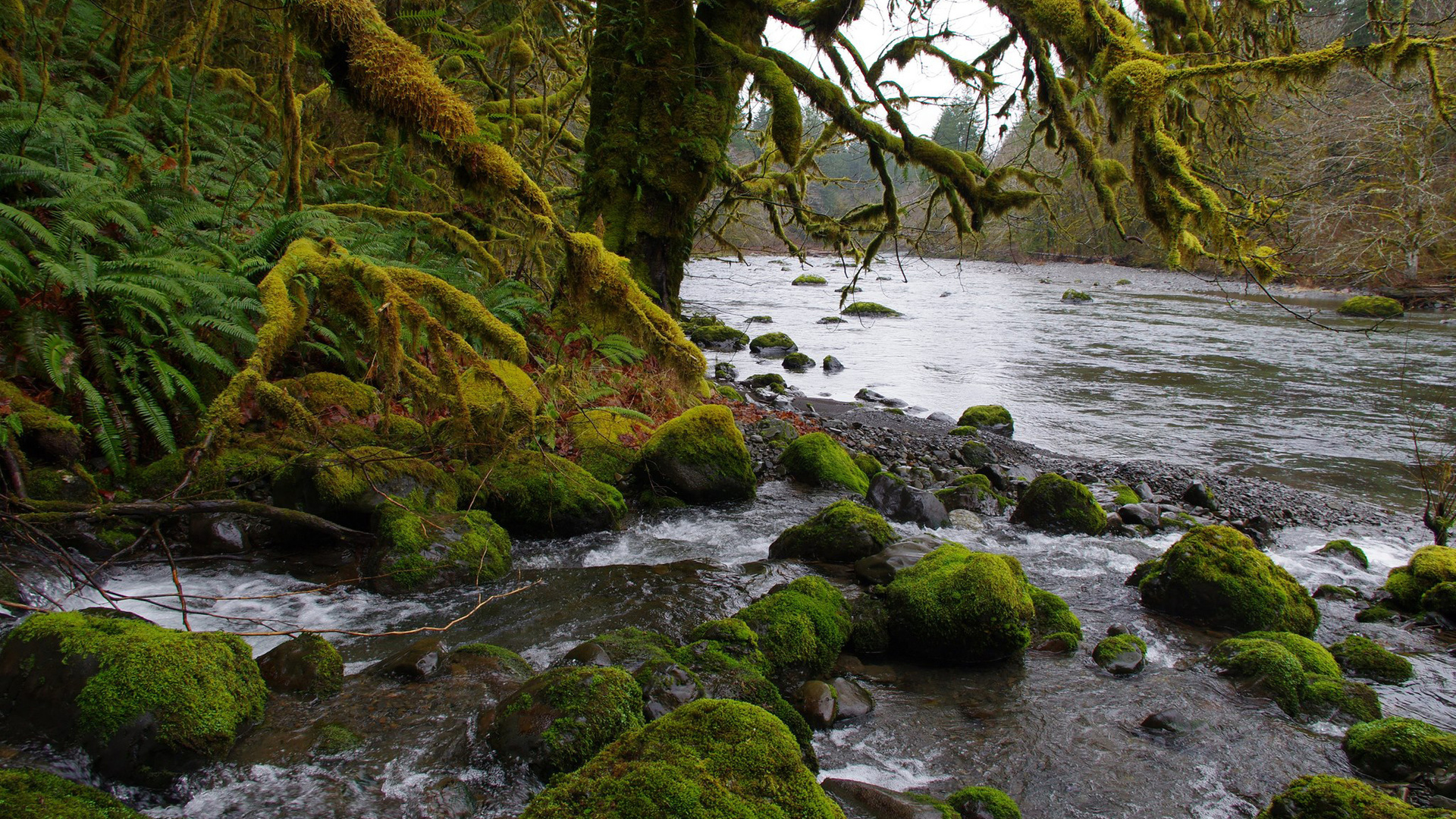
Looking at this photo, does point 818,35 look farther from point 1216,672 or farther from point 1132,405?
point 1132,405

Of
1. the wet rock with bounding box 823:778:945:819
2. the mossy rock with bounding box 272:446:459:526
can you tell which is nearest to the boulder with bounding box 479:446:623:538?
the mossy rock with bounding box 272:446:459:526

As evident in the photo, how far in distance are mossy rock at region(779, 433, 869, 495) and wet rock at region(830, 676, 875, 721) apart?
11.6 ft

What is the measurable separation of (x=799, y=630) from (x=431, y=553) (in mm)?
2258

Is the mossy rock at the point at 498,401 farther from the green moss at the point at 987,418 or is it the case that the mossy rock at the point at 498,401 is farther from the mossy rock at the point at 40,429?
the green moss at the point at 987,418

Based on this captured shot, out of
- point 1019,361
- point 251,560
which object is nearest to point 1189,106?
point 251,560

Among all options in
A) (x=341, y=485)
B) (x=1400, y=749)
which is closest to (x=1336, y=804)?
(x=1400, y=749)

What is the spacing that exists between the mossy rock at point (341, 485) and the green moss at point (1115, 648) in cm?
432

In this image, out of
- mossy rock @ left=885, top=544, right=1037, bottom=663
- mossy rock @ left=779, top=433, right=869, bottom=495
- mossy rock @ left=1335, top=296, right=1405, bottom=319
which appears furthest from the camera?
mossy rock @ left=1335, top=296, right=1405, bottom=319

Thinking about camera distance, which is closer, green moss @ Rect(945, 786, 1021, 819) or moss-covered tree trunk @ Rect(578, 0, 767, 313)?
green moss @ Rect(945, 786, 1021, 819)

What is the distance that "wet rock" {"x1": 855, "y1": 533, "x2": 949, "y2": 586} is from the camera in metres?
4.96

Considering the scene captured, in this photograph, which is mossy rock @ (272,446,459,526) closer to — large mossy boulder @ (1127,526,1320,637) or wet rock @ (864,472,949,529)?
wet rock @ (864,472,949,529)

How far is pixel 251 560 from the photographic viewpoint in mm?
4520

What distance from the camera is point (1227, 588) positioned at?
501cm

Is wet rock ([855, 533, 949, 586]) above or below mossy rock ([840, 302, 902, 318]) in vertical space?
below
